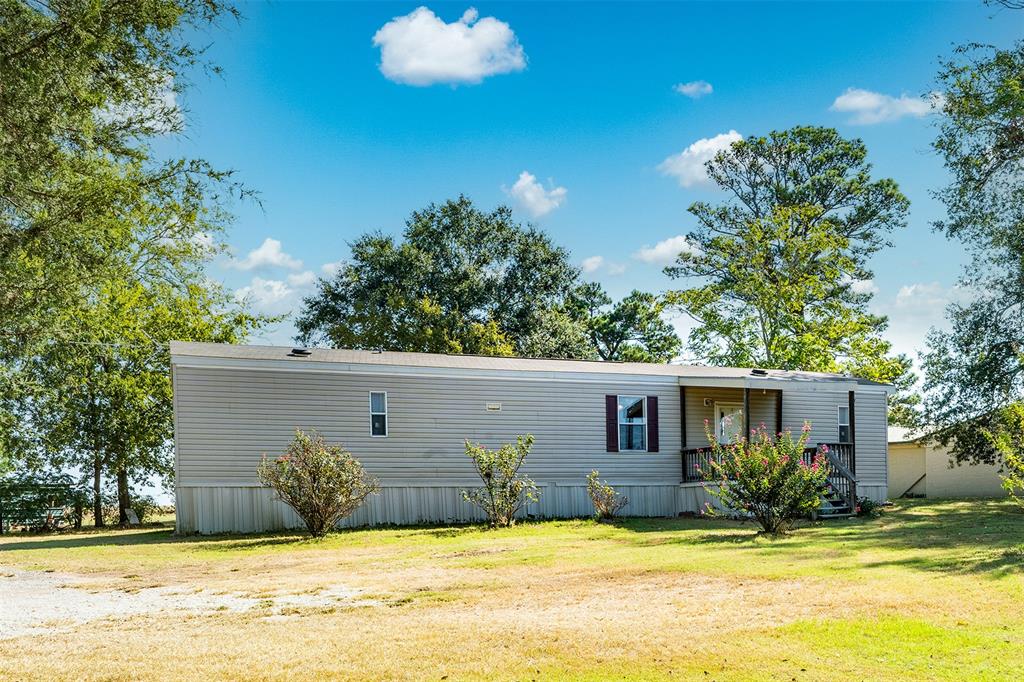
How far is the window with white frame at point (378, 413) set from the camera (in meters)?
19.3

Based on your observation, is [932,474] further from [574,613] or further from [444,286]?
[574,613]

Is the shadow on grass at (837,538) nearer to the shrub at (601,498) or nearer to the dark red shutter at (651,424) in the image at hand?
the shrub at (601,498)

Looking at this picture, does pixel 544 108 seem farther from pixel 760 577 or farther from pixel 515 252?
pixel 760 577

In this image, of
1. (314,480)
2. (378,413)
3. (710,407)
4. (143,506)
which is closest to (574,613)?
(314,480)

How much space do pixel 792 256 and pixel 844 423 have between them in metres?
13.0

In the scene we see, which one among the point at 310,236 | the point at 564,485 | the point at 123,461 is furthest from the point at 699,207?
the point at 123,461

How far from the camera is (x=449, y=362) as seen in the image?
66.7 ft

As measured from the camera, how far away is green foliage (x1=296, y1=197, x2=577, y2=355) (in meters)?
37.6

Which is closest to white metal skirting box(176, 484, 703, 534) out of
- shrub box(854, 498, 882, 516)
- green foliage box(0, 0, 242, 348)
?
shrub box(854, 498, 882, 516)

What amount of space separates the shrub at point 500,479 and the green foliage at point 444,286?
18.0 metres

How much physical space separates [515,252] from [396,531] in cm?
2436

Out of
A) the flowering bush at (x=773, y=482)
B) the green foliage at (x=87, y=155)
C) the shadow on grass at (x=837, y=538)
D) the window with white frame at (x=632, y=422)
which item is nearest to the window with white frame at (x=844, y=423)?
the shadow on grass at (x=837, y=538)

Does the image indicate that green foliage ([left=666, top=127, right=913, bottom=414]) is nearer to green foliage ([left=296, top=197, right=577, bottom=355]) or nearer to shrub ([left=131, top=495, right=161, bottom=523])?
green foliage ([left=296, top=197, right=577, bottom=355])

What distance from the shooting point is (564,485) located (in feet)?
68.3
